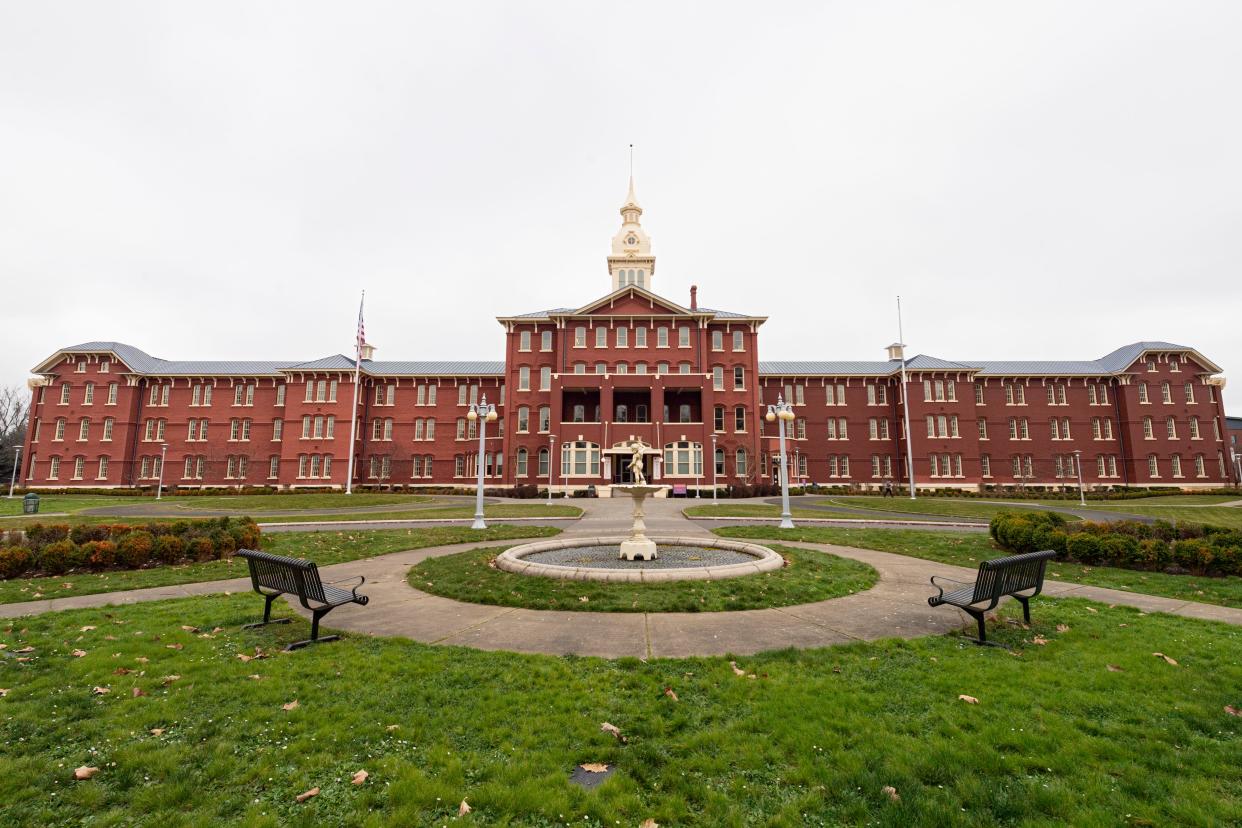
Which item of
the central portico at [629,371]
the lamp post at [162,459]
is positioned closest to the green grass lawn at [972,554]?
the central portico at [629,371]

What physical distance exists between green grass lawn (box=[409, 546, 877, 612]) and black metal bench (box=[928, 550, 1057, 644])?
77.9 inches

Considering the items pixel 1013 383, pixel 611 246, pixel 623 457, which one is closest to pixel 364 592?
pixel 623 457

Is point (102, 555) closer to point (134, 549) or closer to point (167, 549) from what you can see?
point (134, 549)

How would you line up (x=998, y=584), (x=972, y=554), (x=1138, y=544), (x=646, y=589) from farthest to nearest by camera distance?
1. (x=972, y=554)
2. (x=1138, y=544)
3. (x=646, y=589)
4. (x=998, y=584)

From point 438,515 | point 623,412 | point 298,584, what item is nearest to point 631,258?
point 623,412

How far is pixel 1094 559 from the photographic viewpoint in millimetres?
12273

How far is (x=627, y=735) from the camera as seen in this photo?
4.11m

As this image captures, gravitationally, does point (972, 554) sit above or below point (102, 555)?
below

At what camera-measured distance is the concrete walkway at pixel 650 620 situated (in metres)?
6.24

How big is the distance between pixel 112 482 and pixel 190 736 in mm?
63728

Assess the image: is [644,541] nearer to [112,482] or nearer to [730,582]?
[730,582]

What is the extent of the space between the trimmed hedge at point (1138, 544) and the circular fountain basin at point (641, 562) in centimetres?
736

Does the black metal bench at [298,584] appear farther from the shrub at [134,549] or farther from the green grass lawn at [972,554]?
the green grass lawn at [972,554]

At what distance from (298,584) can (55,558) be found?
30.1ft
